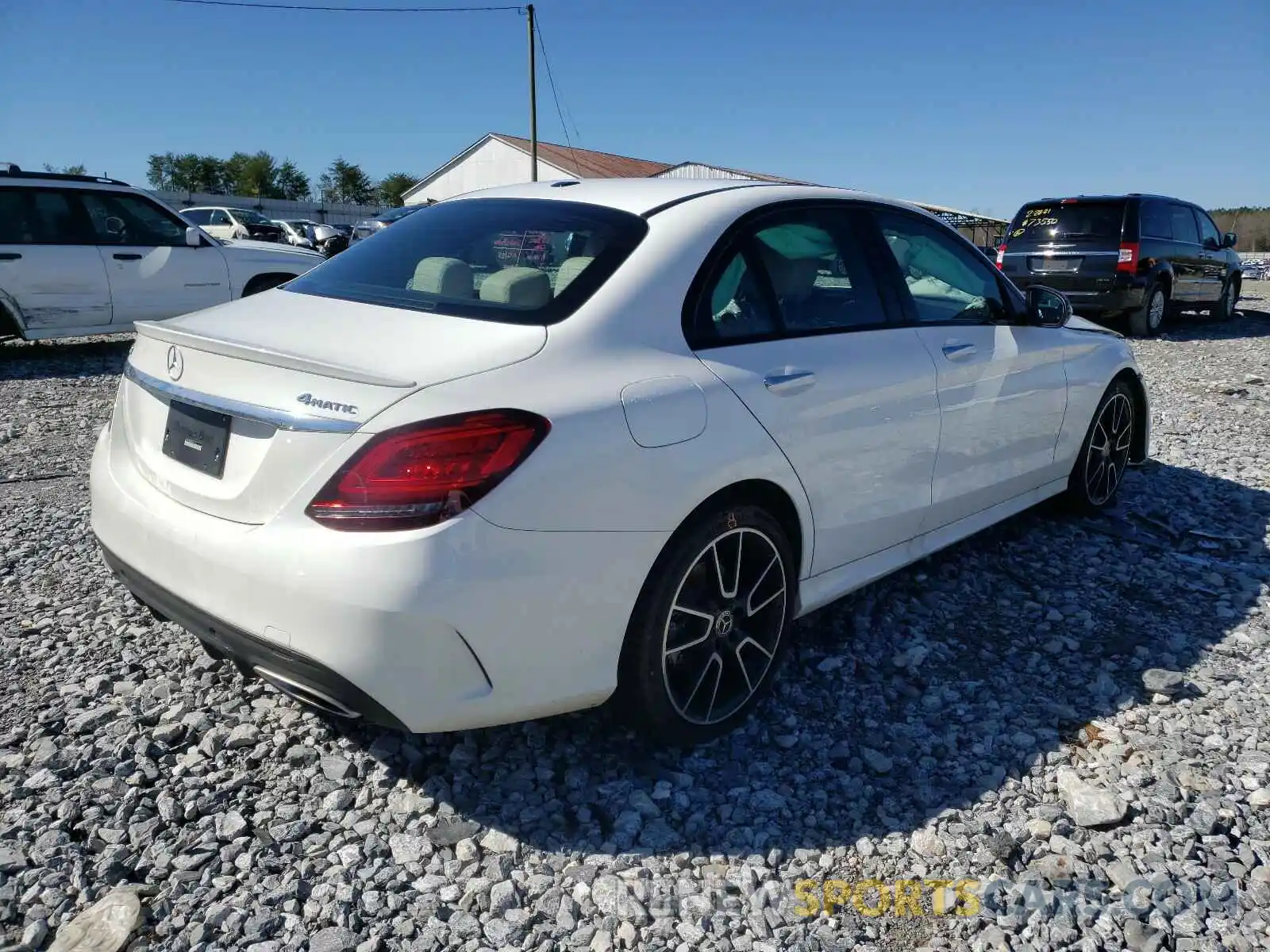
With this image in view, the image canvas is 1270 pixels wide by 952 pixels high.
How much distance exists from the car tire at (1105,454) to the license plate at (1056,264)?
7978 mm

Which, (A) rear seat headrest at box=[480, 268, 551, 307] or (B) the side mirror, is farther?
(B) the side mirror

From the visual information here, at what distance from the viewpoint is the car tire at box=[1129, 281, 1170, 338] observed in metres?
12.8

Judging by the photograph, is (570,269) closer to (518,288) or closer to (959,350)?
(518,288)

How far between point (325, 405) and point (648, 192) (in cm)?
144

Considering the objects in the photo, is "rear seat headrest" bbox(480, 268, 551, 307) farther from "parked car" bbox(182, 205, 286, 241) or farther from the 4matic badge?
"parked car" bbox(182, 205, 286, 241)

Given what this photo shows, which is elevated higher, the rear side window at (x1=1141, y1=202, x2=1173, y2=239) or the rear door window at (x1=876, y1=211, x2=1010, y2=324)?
the rear side window at (x1=1141, y1=202, x2=1173, y2=239)

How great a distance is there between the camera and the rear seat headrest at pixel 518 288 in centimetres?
271

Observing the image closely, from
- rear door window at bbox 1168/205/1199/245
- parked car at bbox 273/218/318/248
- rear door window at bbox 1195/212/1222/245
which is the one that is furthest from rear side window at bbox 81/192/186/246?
parked car at bbox 273/218/318/248

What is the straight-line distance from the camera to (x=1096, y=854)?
8.43ft

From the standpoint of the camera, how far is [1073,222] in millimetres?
12664

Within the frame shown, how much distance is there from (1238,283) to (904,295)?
15.4 meters

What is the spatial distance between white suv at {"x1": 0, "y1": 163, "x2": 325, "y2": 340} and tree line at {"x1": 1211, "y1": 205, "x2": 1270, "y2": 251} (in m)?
46.2

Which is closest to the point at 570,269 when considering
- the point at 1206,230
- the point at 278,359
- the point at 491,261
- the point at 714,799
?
the point at 491,261

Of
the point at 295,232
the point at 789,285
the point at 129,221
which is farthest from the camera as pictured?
the point at 295,232
